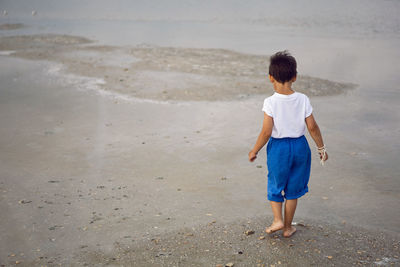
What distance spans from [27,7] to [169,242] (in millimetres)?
38965

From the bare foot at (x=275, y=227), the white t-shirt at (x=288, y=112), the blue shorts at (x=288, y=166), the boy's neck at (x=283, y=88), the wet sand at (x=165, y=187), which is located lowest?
the wet sand at (x=165, y=187)

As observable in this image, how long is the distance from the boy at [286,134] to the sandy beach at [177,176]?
440mm

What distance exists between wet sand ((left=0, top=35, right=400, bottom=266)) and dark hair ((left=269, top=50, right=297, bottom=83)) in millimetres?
1305

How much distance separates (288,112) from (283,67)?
1.13ft

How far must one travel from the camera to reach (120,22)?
90.5 feet

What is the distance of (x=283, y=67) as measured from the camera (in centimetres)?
342

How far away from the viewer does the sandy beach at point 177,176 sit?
3621 millimetres

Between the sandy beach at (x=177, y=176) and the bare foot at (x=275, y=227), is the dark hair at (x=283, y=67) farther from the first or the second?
the sandy beach at (x=177, y=176)

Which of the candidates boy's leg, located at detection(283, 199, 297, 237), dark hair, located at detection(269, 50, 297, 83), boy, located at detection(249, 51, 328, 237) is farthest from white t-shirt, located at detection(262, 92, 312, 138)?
boy's leg, located at detection(283, 199, 297, 237)

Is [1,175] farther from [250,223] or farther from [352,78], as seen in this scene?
[352,78]

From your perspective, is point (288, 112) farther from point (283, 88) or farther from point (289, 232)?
A: point (289, 232)

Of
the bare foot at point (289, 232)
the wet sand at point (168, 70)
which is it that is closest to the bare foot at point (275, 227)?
the bare foot at point (289, 232)

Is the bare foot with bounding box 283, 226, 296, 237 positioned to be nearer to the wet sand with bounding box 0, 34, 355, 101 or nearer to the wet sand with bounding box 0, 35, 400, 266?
the wet sand with bounding box 0, 35, 400, 266

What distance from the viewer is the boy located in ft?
11.3
